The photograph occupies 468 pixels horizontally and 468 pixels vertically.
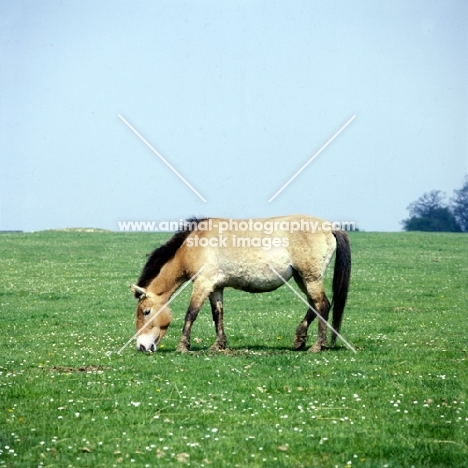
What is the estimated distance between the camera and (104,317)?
21.3 m

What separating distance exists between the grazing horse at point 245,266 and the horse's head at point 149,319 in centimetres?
2

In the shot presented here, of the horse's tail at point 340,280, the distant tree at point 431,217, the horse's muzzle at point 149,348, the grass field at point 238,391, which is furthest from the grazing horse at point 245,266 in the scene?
the distant tree at point 431,217

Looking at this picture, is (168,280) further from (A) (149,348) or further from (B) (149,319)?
(A) (149,348)

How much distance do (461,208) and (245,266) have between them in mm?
83687

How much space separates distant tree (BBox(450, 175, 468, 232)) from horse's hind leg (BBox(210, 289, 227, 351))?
7905 cm

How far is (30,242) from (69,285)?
2076 centimetres

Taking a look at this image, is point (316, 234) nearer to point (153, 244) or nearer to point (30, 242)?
point (153, 244)

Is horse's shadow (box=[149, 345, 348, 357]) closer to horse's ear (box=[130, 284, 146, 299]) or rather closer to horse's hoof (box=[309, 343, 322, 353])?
horse's hoof (box=[309, 343, 322, 353])

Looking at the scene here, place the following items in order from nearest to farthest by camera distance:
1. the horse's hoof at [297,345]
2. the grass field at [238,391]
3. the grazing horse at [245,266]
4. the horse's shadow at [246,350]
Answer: the grass field at [238,391] → the horse's shadow at [246,350] → the grazing horse at [245,266] → the horse's hoof at [297,345]

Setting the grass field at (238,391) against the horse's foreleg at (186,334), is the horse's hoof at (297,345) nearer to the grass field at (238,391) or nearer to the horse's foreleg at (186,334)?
the grass field at (238,391)

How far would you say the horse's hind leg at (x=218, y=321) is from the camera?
50.6 ft

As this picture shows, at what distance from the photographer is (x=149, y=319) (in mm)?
15227

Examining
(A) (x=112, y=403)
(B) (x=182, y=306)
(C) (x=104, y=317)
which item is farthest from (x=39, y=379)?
(B) (x=182, y=306)

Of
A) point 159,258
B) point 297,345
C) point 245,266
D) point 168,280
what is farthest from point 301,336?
point 159,258
